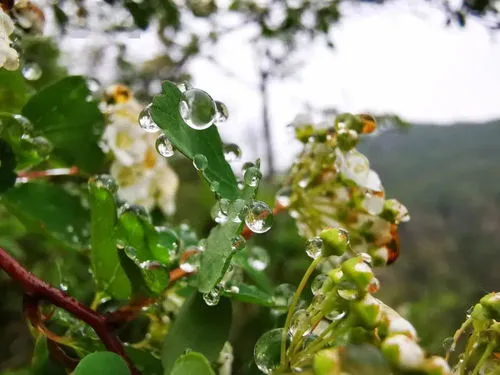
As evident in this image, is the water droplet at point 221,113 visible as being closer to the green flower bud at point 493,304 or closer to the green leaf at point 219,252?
the green leaf at point 219,252

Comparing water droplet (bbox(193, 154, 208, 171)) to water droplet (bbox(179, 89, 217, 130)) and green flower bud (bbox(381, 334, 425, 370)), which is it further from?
green flower bud (bbox(381, 334, 425, 370))

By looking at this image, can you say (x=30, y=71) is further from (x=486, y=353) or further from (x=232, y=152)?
(x=486, y=353)

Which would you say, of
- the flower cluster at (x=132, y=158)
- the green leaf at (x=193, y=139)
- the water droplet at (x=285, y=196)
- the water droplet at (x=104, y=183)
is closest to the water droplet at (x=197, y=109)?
the green leaf at (x=193, y=139)

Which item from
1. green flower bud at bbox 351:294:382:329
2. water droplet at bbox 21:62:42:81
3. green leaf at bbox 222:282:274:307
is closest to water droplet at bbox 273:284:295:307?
green leaf at bbox 222:282:274:307

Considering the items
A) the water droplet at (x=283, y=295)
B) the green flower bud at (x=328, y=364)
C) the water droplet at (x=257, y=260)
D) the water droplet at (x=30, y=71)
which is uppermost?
the green flower bud at (x=328, y=364)

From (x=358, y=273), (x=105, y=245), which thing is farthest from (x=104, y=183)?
(x=358, y=273)
